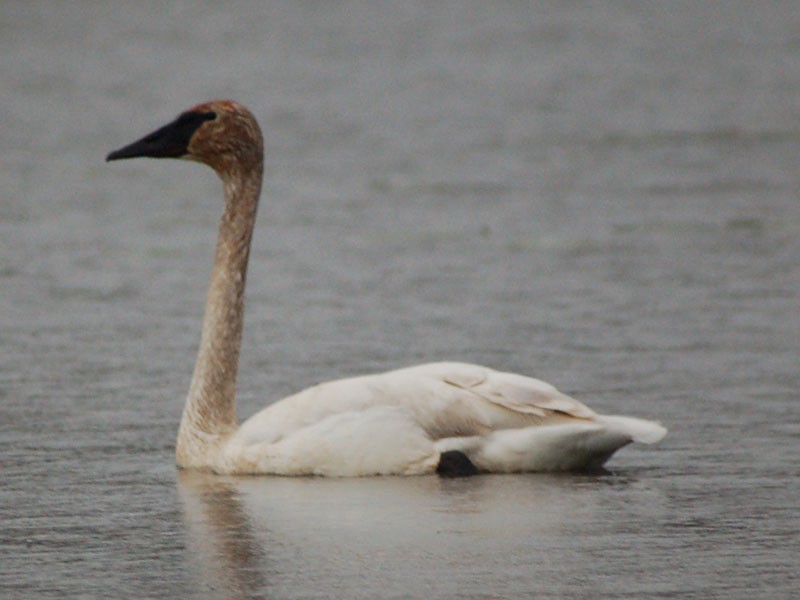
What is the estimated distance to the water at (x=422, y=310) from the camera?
788 centimetres

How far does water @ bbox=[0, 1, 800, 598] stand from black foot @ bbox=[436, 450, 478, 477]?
0.11 m

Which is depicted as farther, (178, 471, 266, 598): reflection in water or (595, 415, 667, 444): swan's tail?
(595, 415, 667, 444): swan's tail

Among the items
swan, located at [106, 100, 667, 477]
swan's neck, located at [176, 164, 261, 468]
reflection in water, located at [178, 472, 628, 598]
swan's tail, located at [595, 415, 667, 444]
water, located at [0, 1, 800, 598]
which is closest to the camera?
reflection in water, located at [178, 472, 628, 598]

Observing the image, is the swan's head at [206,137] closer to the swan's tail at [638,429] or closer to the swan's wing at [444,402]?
the swan's wing at [444,402]

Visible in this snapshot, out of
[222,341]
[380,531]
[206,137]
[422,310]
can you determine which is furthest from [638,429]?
[422,310]

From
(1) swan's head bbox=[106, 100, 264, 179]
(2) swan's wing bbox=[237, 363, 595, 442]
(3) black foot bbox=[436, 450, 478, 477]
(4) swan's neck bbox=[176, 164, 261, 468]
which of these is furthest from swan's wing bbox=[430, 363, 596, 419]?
(1) swan's head bbox=[106, 100, 264, 179]

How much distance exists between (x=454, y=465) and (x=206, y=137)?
7.22ft

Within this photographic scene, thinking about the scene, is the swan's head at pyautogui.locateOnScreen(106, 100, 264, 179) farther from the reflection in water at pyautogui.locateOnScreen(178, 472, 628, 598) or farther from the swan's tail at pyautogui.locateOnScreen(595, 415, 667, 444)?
the swan's tail at pyautogui.locateOnScreen(595, 415, 667, 444)

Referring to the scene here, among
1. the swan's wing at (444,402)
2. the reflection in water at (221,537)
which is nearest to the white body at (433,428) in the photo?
the swan's wing at (444,402)

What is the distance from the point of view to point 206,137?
10484 mm

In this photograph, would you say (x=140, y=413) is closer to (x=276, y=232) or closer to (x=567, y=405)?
(x=567, y=405)

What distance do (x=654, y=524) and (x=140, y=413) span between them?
11.6ft

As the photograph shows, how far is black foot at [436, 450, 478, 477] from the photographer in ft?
30.6

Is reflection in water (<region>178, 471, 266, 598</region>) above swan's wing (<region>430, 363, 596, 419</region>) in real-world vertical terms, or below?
below
